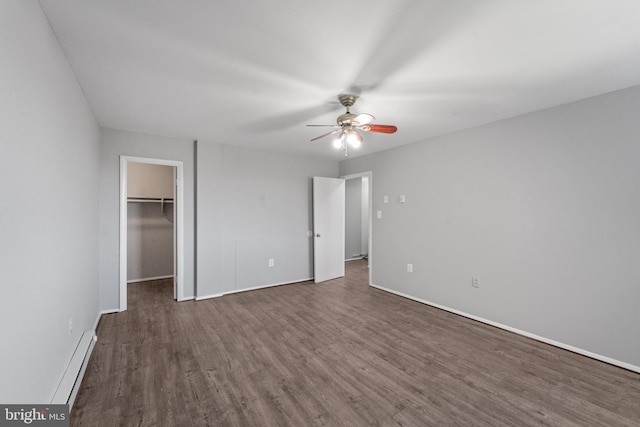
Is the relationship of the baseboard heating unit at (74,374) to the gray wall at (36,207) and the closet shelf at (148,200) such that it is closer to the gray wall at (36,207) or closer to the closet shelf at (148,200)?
the gray wall at (36,207)

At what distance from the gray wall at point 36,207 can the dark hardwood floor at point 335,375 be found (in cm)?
58

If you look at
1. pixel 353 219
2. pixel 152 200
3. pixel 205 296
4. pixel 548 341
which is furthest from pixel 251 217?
pixel 548 341

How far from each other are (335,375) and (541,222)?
2.67 metres

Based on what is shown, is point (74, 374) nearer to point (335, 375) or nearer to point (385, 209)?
point (335, 375)

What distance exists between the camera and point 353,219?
7.60 meters

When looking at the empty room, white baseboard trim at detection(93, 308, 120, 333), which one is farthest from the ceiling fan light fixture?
white baseboard trim at detection(93, 308, 120, 333)

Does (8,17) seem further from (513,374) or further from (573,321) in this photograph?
(573,321)

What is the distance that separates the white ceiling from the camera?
1507mm

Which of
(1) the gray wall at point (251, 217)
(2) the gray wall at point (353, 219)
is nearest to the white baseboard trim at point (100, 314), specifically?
(1) the gray wall at point (251, 217)

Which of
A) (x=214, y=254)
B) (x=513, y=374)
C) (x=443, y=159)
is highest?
(x=443, y=159)

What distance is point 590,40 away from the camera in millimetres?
1749

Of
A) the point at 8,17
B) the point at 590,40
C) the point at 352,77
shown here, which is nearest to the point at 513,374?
the point at 590,40

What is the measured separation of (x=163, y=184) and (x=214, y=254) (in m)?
2.23

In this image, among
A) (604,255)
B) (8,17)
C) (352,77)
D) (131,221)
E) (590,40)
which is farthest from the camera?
(131,221)
